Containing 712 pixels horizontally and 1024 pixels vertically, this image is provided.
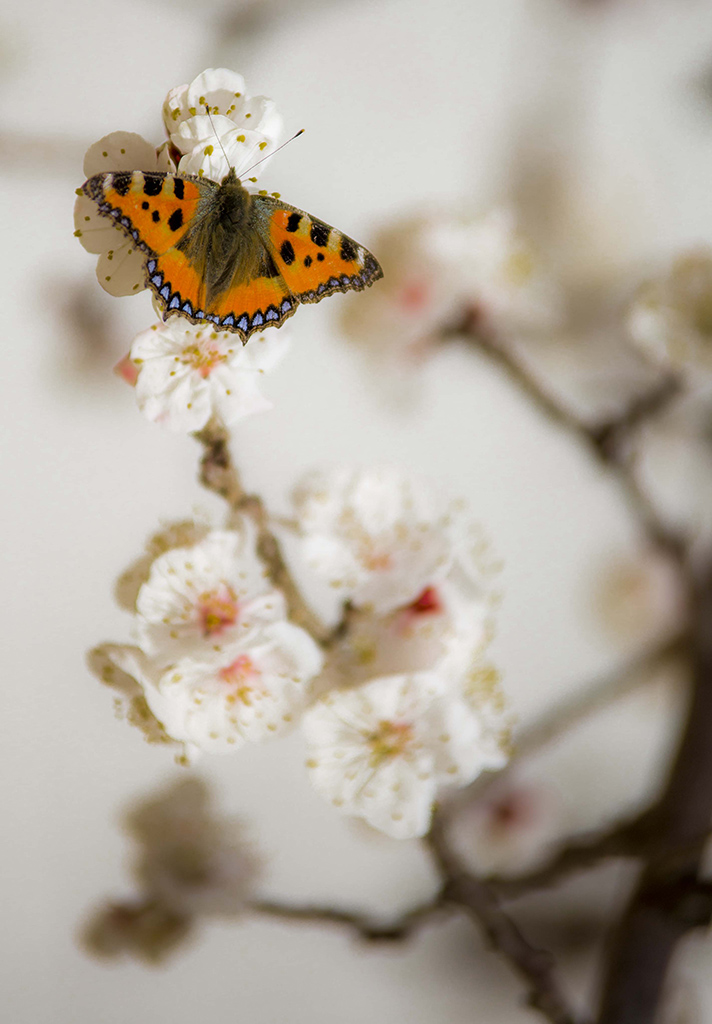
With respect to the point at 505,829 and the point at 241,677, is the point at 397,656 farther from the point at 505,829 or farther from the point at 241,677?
the point at 505,829

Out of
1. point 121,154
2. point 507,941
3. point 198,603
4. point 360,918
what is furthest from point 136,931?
point 121,154

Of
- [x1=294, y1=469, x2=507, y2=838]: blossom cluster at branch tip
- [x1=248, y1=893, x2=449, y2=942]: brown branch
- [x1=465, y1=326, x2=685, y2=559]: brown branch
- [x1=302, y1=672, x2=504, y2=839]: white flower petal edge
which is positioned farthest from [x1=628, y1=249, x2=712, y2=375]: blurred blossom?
[x1=248, y1=893, x2=449, y2=942]: brown branch

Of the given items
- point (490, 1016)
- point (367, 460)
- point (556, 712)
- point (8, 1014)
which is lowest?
point (490, 1016)

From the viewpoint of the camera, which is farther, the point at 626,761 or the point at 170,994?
the point at 626,761

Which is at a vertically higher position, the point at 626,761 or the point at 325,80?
the point at 325,80

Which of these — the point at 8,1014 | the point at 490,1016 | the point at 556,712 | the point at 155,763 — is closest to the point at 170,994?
the point at 8,1014

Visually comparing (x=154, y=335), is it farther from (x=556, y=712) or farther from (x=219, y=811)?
(x=556, y=712)

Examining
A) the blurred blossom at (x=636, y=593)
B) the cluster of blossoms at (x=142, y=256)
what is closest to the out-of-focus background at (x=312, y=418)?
A: the blurred blossom at (x=636, y=593)
